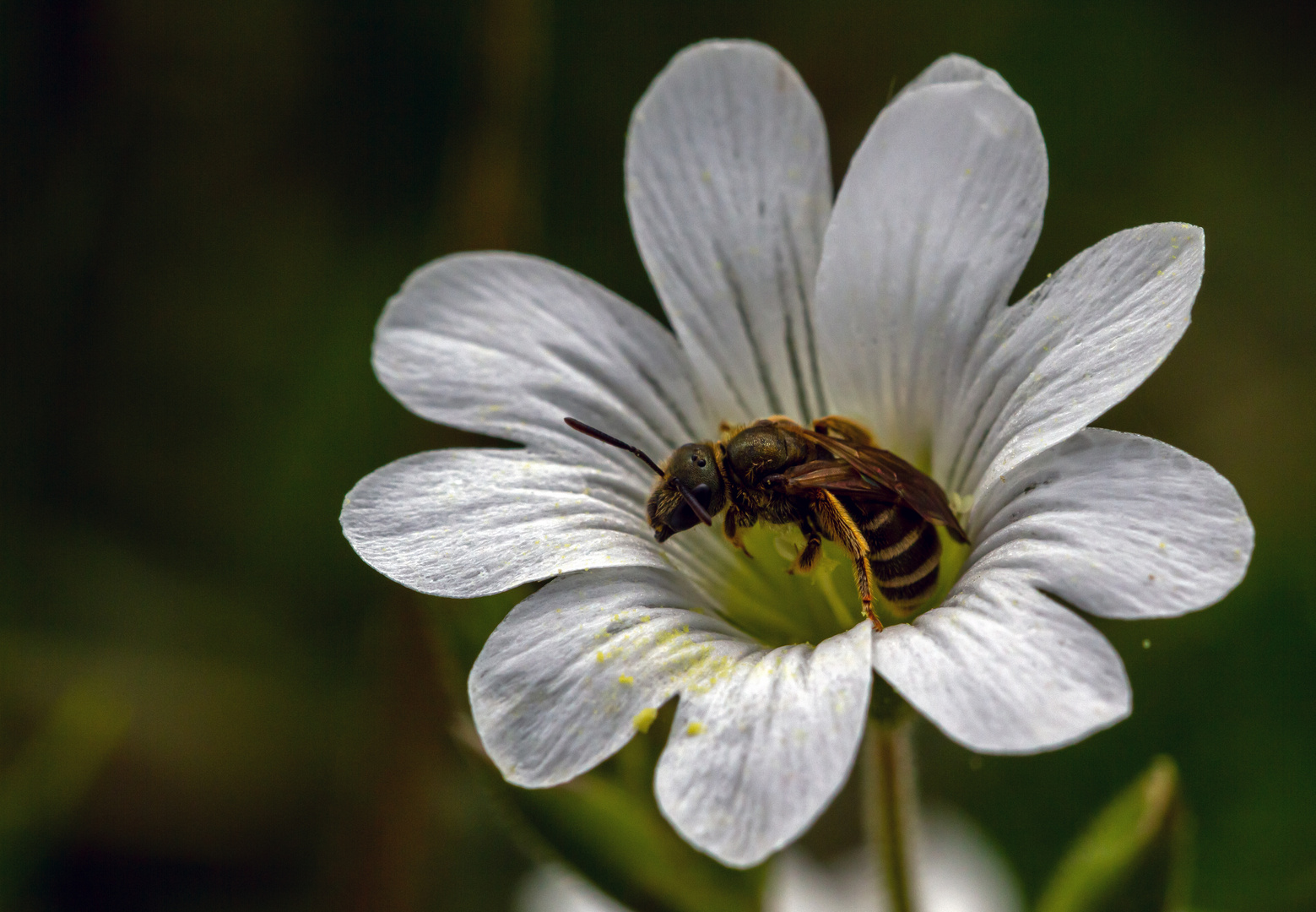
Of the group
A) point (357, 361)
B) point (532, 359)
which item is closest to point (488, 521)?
point (532, 359)

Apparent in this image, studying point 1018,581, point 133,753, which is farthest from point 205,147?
point 1018,581

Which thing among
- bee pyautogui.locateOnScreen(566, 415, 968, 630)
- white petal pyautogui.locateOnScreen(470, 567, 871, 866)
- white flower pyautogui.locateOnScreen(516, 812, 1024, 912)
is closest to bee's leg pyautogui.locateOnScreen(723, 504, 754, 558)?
bee pyautogui.locateOnScreen(566, 415, 968, 630)

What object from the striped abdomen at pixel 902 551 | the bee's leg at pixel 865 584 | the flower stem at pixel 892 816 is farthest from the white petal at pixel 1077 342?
the flower stem at pixel 892 816

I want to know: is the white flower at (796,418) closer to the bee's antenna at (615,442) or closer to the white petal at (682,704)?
the white petal at (682,704)

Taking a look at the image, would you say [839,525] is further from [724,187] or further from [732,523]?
[724,187]

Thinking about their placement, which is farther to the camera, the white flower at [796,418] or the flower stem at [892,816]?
the flower stem at [892,816]

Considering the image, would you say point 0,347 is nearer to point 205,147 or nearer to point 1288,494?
point 205,147

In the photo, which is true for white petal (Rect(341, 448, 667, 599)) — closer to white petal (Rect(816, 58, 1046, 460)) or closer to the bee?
the bee
